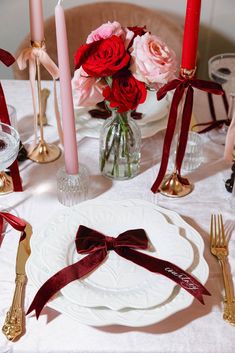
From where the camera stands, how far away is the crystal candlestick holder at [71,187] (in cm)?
95

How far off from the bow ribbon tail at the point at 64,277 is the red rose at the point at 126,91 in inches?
10.7

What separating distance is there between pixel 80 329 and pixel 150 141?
0.57 m

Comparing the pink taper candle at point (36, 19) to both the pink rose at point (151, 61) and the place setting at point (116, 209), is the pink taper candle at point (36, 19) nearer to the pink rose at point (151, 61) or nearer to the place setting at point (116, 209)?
the place setting at point (116, 209)

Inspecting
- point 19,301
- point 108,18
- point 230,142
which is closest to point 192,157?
point 230,142

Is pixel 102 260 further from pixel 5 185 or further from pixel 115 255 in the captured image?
pixel 5 185

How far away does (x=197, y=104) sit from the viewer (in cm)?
131

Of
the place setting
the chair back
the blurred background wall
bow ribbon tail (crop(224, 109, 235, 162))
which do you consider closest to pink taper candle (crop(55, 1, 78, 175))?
the place setting

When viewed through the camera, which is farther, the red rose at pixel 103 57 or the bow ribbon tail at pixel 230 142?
the bow ribbon tail at pixel 230 142

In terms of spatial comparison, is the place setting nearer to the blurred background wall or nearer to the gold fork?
the gold fork

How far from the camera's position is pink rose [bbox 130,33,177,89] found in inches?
33.0

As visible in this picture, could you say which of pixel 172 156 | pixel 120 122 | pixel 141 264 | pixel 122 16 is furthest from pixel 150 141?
pixel 122 16

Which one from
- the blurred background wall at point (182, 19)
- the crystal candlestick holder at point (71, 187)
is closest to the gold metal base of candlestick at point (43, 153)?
the crystal candlestick holder at point (71, 187)

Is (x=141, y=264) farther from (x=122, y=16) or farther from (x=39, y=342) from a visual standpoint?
(x=122, y=16)

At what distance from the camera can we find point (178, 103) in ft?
3.03
